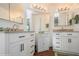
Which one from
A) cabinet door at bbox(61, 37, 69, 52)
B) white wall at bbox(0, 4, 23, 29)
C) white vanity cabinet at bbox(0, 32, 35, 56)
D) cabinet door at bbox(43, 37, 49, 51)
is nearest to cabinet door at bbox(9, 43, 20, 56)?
white vanity cabinet at bbox(0, 32, 35, 56)

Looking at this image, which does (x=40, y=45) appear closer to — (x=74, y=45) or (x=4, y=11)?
(x=74, y=45)

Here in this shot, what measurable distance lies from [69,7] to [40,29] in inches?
20.3

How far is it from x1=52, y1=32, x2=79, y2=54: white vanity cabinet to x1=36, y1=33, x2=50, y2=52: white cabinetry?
0.11m

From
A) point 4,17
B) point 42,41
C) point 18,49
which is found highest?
point 4,17

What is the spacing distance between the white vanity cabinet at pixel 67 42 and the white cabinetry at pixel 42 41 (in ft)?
0.35

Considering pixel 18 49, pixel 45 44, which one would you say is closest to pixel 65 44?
pixel 45 44

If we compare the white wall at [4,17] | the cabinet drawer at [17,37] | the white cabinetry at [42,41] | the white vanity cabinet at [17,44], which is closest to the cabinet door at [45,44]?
the white cabinetry at [42,41]

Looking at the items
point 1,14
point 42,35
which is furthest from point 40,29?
point 1,14

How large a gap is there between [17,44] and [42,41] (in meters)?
0.37

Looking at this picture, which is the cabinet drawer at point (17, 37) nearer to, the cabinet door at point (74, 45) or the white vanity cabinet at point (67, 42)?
the white vanity cabinet at point (67, 42)

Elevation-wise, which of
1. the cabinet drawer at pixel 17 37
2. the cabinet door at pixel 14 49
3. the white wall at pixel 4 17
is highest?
the white wall at pixel 4 17

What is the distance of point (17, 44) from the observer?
172cm

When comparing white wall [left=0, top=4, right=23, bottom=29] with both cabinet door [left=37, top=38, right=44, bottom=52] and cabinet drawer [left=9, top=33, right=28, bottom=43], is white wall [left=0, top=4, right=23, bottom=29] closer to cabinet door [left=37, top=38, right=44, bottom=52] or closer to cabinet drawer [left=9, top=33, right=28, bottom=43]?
cabinet drawer [left=9, top=33, right=28, bottom=43]

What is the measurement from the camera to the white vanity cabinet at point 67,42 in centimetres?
171
